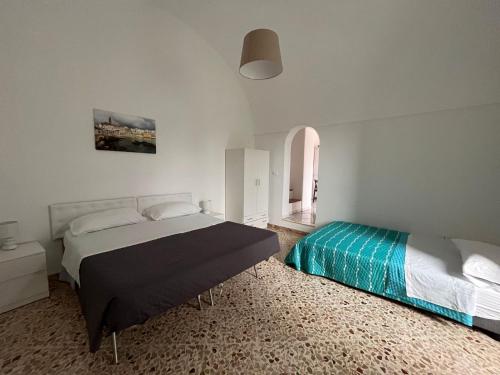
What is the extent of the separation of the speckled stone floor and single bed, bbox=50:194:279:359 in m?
0.32

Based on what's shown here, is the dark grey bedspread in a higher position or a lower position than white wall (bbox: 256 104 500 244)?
lower

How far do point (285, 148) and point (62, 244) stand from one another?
385 cm

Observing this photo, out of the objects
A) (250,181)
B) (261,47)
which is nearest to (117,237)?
(261,47)

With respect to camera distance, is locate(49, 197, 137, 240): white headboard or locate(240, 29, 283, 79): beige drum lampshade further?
locate(49, 197, 137, 240): white headboard

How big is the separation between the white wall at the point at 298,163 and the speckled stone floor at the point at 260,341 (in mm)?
3796

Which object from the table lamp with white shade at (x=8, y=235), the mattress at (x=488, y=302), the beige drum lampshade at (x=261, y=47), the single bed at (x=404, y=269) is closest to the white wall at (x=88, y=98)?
the table lamp with white shade at (x=8, y=235)

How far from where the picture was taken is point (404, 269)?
6.82 ft

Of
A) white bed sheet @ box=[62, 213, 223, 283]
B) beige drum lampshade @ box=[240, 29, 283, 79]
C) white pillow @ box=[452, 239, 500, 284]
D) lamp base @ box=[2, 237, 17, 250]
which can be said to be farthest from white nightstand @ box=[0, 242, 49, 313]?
white pillow @ box=[452, 239, 500, 284]

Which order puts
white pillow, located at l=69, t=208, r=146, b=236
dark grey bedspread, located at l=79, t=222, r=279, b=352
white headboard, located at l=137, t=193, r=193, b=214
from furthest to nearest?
white headboard, located at l=137, t=193, r=193, b=214, white pillow, located at l=69, t=208, r=146, b=236, dark grey bedspread, located at l=79, t=222, r=279, b=352

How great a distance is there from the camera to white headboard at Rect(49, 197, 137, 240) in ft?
8.16

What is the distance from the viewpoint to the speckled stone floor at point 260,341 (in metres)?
1.46

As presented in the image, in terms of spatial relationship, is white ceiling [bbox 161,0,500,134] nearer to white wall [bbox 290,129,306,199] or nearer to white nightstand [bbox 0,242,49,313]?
white wall [bbox 290,129,306,199]

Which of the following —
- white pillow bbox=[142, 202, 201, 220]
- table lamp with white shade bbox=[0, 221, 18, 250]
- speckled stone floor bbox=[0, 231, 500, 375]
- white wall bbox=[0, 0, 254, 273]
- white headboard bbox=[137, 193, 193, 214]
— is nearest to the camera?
speckled stone floor bbox=[0, 231, 500, 375]

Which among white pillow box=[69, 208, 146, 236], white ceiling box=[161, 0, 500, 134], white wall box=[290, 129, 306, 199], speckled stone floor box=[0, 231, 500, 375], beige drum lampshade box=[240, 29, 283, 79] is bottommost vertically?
speckled stone floor box=[0, 231, 500, 375]
